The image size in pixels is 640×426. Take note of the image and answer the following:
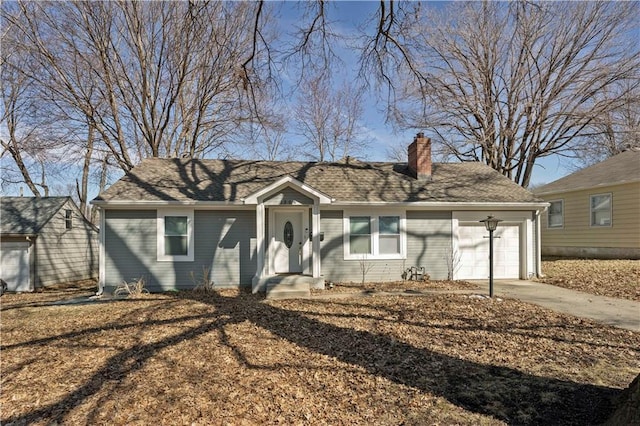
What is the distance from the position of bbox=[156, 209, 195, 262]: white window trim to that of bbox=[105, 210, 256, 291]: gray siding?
12 centimetres

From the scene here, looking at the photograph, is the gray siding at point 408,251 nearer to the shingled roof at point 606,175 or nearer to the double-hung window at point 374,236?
the double-hung window at point 374,236

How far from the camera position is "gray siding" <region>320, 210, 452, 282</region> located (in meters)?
11.5

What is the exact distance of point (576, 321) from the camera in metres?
6.93

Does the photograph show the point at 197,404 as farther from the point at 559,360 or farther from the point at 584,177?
the point at 584,177

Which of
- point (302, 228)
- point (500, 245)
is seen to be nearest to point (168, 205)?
point (302, 228)

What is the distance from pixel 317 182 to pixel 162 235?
5.39 m

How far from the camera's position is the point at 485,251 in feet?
40.2

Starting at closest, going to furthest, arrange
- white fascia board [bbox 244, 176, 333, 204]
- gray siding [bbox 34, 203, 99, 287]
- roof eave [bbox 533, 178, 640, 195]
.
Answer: white fascia board [bbox 244, 176, 333, 204] < gray siding [bbox 34, 203, 99, 287] < roof eave [bbox 533, 178, 640, 195]

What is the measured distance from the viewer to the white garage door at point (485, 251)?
12.1 meters

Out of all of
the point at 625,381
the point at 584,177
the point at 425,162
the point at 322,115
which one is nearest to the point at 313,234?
the point at 425,162

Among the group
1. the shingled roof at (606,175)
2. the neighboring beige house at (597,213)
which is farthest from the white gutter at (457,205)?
the shingled roof at (606,175)

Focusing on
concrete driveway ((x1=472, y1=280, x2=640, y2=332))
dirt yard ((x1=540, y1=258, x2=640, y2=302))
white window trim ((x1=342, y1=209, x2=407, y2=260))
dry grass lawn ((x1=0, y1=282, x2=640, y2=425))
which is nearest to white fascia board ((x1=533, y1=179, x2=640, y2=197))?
dirt yard ((x1=540, y1=258, x2=640, y2=302))

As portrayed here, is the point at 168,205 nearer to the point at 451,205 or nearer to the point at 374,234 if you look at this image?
the point at 374,234

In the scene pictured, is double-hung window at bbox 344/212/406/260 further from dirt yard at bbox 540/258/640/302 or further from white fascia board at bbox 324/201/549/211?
dirt yard at bbox 540/258/640/302
